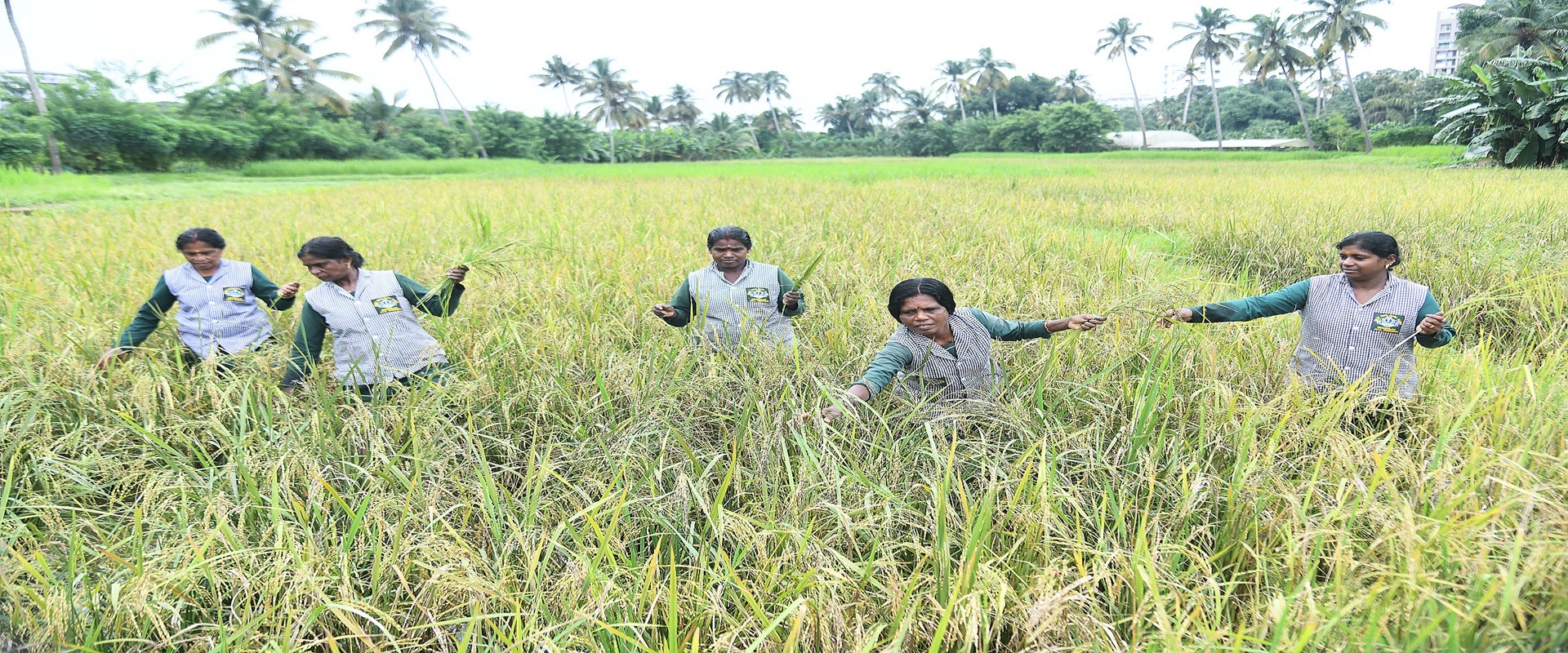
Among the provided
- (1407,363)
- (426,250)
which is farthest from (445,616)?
(426,250)

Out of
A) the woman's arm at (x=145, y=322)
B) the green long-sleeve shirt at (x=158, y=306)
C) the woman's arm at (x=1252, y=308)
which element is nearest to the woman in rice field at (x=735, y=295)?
the woman's arm at (x=1252, y=308)

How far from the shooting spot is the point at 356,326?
2.81 m

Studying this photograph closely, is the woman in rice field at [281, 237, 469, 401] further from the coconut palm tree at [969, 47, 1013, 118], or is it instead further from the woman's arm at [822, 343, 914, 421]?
the coconut palm tree at [969, 47, 1013, 118]

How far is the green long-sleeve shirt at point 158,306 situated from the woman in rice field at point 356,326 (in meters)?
0.56

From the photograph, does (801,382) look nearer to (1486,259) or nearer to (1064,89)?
(1486,259)

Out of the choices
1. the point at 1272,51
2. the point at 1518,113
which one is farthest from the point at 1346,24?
the point at 1518,113

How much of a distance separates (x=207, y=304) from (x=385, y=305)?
102 cm

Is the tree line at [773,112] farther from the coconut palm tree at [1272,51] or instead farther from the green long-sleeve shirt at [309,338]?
the green long-sleeve shirt at [309,338]

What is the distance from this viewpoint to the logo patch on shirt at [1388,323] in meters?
2.37

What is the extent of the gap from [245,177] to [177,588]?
24.5 m

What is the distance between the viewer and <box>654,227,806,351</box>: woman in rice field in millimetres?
3012

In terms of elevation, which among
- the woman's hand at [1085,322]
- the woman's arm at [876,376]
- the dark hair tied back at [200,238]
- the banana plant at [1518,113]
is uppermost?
the banana plant at [1518,113]

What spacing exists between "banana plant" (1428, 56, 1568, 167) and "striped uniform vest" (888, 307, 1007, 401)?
57.0ft

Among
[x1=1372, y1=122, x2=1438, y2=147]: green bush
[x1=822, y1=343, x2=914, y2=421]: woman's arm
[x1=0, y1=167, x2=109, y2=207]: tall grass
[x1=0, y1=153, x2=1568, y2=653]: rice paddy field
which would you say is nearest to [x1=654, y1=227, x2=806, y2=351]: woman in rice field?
[x1=0, y1=153, x2=1568, y2=653]: rice paddy field
